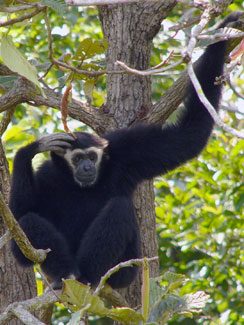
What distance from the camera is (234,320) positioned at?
6789 millimetres

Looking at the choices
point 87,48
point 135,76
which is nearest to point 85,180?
point 135,76

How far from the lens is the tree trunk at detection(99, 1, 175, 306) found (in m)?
5.54

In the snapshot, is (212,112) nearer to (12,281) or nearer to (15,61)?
(15,61)

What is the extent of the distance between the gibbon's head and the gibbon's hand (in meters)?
0.14

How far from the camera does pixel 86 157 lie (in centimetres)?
558

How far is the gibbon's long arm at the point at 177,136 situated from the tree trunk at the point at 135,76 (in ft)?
0.79

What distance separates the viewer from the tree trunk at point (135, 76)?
5.54 meters

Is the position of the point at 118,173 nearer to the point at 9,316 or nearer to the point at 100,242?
the point at 100,242

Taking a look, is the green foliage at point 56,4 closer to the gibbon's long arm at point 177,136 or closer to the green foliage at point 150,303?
the green foliage at point 150,303

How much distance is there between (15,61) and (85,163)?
9.31ft

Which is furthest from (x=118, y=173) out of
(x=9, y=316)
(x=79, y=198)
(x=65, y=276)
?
(x=9, y=316)

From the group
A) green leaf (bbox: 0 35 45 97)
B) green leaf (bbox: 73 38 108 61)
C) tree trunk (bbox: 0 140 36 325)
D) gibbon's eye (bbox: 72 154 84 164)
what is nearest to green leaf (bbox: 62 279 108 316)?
green leaf (bbox: 0 35 45 97)

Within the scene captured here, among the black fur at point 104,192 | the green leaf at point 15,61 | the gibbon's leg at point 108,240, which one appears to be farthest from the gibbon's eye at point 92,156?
the green leaf at point 15,61

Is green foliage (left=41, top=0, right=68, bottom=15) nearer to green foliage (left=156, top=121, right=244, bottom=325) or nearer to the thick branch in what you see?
the thick branch
